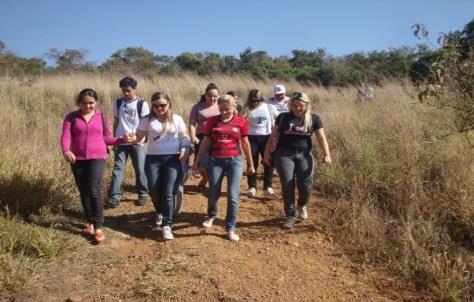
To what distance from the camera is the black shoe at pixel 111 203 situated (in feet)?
17.4

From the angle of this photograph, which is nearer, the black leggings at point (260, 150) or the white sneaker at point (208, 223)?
the white sneaker at point (208, 223)

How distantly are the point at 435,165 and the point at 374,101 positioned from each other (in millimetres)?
3676

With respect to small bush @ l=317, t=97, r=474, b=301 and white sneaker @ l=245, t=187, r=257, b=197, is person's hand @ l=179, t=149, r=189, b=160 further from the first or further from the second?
small bush @ l=317, t=97, r=474, b=301

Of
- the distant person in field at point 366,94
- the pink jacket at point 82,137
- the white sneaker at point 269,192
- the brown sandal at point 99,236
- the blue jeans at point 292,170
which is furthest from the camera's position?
the distant person in field at point 366,94

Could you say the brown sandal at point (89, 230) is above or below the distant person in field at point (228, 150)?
below

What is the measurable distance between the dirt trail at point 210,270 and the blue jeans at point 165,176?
358 millimetres

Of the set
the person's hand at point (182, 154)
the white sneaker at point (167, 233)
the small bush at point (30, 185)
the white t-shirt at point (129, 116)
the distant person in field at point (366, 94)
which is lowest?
the white sneaker at point (167, 233)

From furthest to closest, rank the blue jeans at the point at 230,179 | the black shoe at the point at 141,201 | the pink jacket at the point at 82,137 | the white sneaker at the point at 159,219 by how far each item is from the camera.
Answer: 1. the black shoe at the point at 141,201
2. the white sneaker at the point at 159,219
3. the blue jeans at the point at 230,179
4. the pink jacket at the point at 82,137

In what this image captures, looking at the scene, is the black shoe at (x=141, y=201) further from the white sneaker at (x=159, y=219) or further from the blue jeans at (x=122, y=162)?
the white sneaker at (x=159, y=219)

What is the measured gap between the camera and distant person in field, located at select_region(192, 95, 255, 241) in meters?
4.38

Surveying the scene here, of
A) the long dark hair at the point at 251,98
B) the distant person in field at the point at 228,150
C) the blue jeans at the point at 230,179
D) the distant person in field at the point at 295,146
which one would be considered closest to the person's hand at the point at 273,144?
the distant person in field at the point at 295,146

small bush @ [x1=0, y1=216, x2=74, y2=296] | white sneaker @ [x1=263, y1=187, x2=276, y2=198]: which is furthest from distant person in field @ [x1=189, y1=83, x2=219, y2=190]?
small bush @ [x1=0, y1=216, x2=74, y2=296]

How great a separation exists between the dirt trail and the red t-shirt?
0.96m

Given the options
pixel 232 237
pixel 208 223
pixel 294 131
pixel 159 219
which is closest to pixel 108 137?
pixel 159 219
